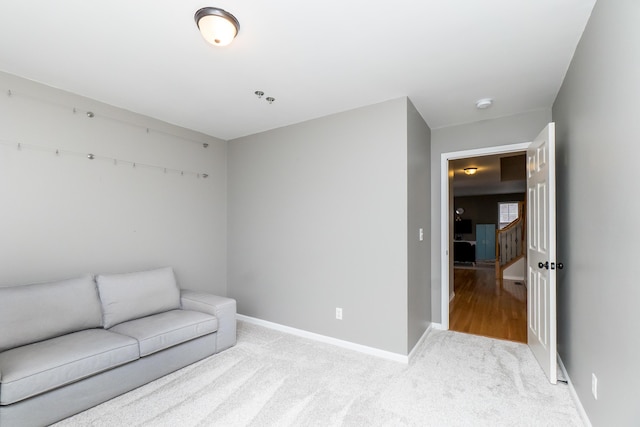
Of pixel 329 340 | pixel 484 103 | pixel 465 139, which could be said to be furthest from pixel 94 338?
pixel 465 139

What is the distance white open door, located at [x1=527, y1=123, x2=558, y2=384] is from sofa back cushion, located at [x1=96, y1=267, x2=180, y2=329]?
3.37 m

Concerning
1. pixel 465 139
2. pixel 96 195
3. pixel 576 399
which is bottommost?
pixel 576 399

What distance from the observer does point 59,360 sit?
1.92 metres

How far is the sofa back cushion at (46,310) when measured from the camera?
2.10 m

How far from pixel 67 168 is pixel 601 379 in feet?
13.8

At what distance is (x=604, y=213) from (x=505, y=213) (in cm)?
1049

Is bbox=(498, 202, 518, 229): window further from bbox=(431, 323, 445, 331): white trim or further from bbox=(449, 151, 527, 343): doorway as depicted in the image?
bbox=(431, 323, 445, 331): white trim

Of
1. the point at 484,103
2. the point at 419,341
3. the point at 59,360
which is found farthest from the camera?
the point at 419,341

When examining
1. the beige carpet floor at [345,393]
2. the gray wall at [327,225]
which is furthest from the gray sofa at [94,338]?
the gray wall at [327,225]

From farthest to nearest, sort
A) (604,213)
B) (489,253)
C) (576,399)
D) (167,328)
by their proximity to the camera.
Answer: (489,253)
(167,328)
(576,399)
(604,213)

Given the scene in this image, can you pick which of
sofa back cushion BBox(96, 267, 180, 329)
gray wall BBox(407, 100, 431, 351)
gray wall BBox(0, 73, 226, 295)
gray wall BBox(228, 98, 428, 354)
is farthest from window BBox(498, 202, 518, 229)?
sofa back cushion BBox(96, 267, 180, 329)

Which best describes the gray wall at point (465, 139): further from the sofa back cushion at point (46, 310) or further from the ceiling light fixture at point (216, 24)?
the sofa back cushion at point (46, 310)

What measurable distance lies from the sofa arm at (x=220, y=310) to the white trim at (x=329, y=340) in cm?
65

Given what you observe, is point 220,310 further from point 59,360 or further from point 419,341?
point 419,341
